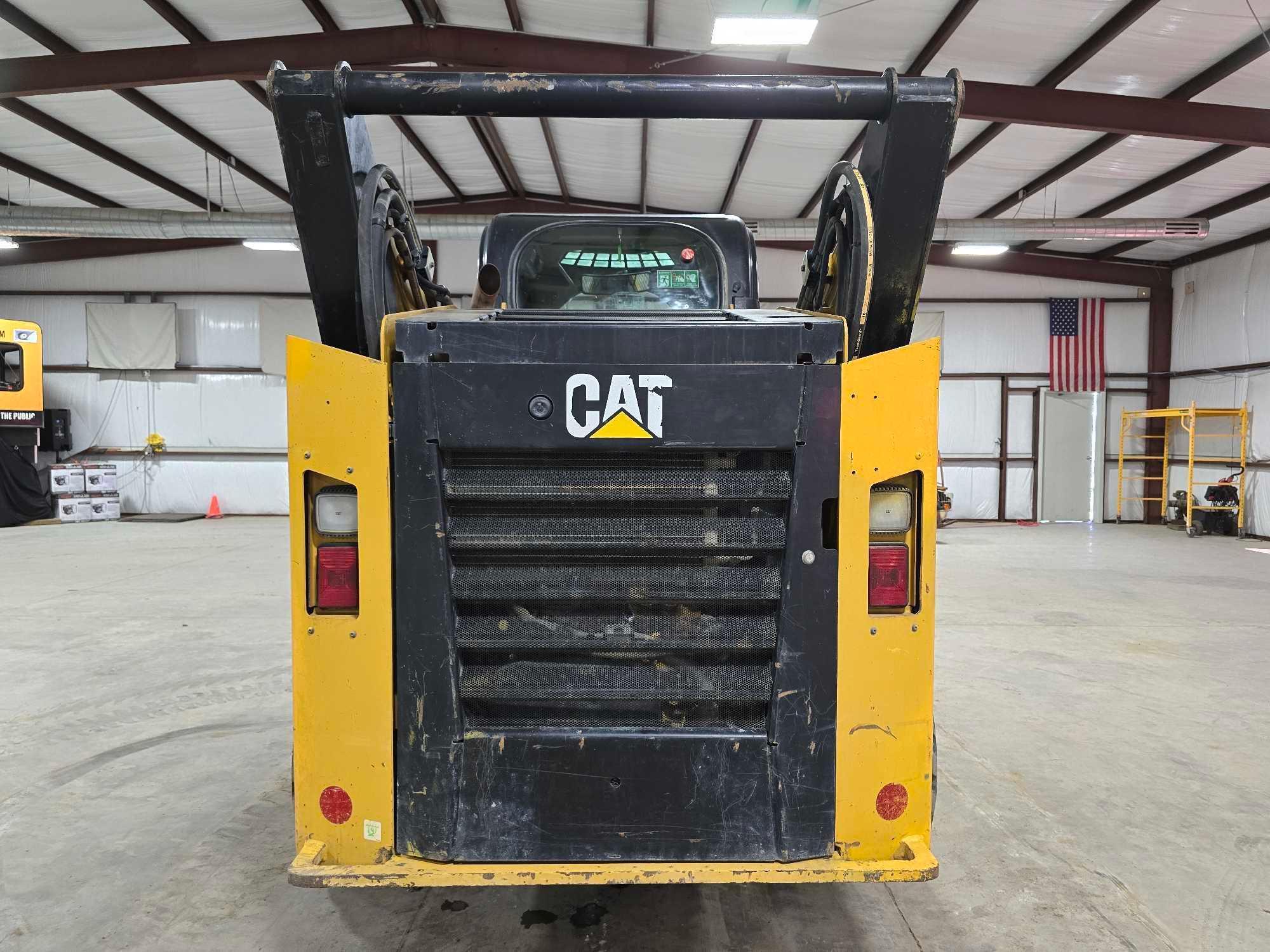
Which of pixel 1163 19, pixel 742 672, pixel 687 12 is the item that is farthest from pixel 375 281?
pixel 1163 19

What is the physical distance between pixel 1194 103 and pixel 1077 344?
7818 millimetres

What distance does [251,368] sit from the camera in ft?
51.7

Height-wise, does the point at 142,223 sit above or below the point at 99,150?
below

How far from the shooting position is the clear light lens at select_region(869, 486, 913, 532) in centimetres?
200

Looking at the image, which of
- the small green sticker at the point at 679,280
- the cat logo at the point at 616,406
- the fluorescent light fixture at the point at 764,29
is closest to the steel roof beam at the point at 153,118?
the fluorescent light fixture at the point at 764,29

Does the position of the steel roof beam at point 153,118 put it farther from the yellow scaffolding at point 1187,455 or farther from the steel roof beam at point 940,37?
the yellow scaffolding at point 1187,455

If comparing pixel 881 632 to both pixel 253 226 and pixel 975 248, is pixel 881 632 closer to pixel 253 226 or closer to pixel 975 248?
pixel 253 226

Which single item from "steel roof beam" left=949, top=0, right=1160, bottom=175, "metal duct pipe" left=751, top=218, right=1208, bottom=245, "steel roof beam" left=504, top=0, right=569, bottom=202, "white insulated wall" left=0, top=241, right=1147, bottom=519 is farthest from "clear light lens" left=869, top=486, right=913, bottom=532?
"white insulated wall" left=0, top=241, right=1147, bottom=519

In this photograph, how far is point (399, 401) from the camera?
1.91m

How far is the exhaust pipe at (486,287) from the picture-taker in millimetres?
2957


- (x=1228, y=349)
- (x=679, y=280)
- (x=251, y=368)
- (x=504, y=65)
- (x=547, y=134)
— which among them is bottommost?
(x=679, y=280)

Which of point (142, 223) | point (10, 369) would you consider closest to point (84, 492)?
point (10, 369)

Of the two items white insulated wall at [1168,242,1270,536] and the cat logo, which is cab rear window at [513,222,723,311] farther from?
white insulated wall at [1168,242,1270,536]

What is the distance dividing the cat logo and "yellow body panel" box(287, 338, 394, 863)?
471mm
